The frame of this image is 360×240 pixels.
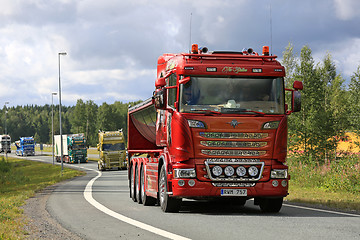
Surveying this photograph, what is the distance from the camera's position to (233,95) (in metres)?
12.2

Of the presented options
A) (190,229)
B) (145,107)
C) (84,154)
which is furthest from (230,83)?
(84,154)

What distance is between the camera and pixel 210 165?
11.9 m

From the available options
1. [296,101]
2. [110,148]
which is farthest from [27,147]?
[296,101]

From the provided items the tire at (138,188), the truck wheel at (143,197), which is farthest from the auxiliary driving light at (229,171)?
the tire at (138,188)

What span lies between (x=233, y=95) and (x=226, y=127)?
0.75 metres

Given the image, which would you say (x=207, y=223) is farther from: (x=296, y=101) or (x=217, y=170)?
(x=296, y=101)

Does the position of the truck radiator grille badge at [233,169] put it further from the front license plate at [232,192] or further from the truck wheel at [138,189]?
the truck wheel at [138,189]

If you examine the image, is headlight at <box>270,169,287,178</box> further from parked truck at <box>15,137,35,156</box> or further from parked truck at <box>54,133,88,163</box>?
parked truck at <box>15,137,35,156</box>

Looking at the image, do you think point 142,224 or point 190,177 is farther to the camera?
point 190,177

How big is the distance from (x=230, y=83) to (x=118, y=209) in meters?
4.54

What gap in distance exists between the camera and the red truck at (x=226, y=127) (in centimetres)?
1189

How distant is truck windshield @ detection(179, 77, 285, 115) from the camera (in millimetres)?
12039

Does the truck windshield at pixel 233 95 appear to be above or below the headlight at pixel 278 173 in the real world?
above

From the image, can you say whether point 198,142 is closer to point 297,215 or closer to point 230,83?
point 230,83
